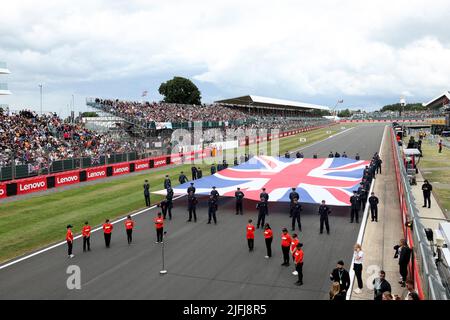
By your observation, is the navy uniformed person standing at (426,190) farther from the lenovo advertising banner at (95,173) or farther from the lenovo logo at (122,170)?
the lenovo logo at (122,170)

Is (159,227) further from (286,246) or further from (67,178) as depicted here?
(67,178)

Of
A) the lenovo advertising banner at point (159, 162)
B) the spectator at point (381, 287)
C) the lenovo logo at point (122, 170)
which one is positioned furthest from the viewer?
the lenovo advertising banner at point (159, 162)

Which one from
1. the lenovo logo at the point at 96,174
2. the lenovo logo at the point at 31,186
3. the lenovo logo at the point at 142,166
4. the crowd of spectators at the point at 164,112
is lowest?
the lenovo logo at the point at 31,186

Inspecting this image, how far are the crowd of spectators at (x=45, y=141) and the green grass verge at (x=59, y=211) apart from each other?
3.78 metres

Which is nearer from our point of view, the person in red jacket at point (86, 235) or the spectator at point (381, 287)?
the spectator at point (381, 287)

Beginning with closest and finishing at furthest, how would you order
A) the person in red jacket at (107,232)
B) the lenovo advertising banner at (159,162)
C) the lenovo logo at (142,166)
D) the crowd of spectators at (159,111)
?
1. the person in red jacket at (107,232)
2. the lenovo logo at (142,166)
3. the lenovo advertising banner at (159,162)
4. the crowd of spectators at (159,111)

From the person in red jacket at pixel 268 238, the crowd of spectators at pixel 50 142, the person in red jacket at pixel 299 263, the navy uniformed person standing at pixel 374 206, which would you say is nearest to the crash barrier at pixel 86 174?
the crowd of spectators at pixel 50 142

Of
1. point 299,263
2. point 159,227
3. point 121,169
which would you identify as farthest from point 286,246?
→ point 121,169

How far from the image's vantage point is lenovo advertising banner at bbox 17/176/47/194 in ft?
82.3

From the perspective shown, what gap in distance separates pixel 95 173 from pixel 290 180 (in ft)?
54.6

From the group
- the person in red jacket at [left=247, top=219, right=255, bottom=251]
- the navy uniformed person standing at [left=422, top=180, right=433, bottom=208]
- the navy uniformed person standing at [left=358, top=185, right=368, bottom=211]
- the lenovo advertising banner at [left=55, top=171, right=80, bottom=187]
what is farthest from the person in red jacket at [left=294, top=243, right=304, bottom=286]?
the lenovo advertising banner at [left=55, top=171, right=80, bottom=187]

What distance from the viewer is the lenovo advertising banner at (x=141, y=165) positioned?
36156 mm
